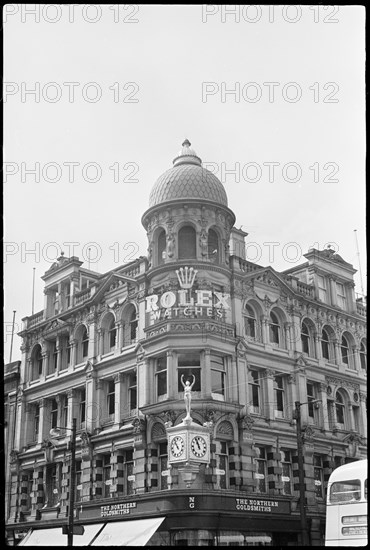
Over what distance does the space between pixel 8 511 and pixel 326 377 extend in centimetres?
1576

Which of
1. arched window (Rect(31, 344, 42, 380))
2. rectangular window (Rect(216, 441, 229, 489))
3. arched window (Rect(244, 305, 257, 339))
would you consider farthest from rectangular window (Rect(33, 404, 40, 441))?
arched window (Rect(244, 305, 257, 339))

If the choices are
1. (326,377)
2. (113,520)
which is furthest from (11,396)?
(326,377)

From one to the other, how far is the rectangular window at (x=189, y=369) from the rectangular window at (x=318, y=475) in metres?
7.05

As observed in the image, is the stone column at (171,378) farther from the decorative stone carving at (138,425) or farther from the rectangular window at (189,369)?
the decorative stone carving at (138,425)

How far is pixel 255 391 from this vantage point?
1155 inches

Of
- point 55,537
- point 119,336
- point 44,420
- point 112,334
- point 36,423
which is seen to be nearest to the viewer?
point 55,537

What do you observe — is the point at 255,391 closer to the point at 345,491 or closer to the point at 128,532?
the point at 128,532

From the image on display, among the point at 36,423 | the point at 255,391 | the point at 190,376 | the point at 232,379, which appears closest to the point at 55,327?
the point at 36,423

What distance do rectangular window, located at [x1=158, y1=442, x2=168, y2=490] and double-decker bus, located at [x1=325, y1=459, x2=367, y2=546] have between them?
8283 mm

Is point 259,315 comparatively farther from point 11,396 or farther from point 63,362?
point 11,396

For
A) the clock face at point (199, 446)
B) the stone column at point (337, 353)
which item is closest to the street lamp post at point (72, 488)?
the clock face at point (199, 446)

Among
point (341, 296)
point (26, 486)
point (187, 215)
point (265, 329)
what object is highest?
point (187, 215)

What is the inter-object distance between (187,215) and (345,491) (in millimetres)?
13602

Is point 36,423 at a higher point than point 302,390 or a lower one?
lower
